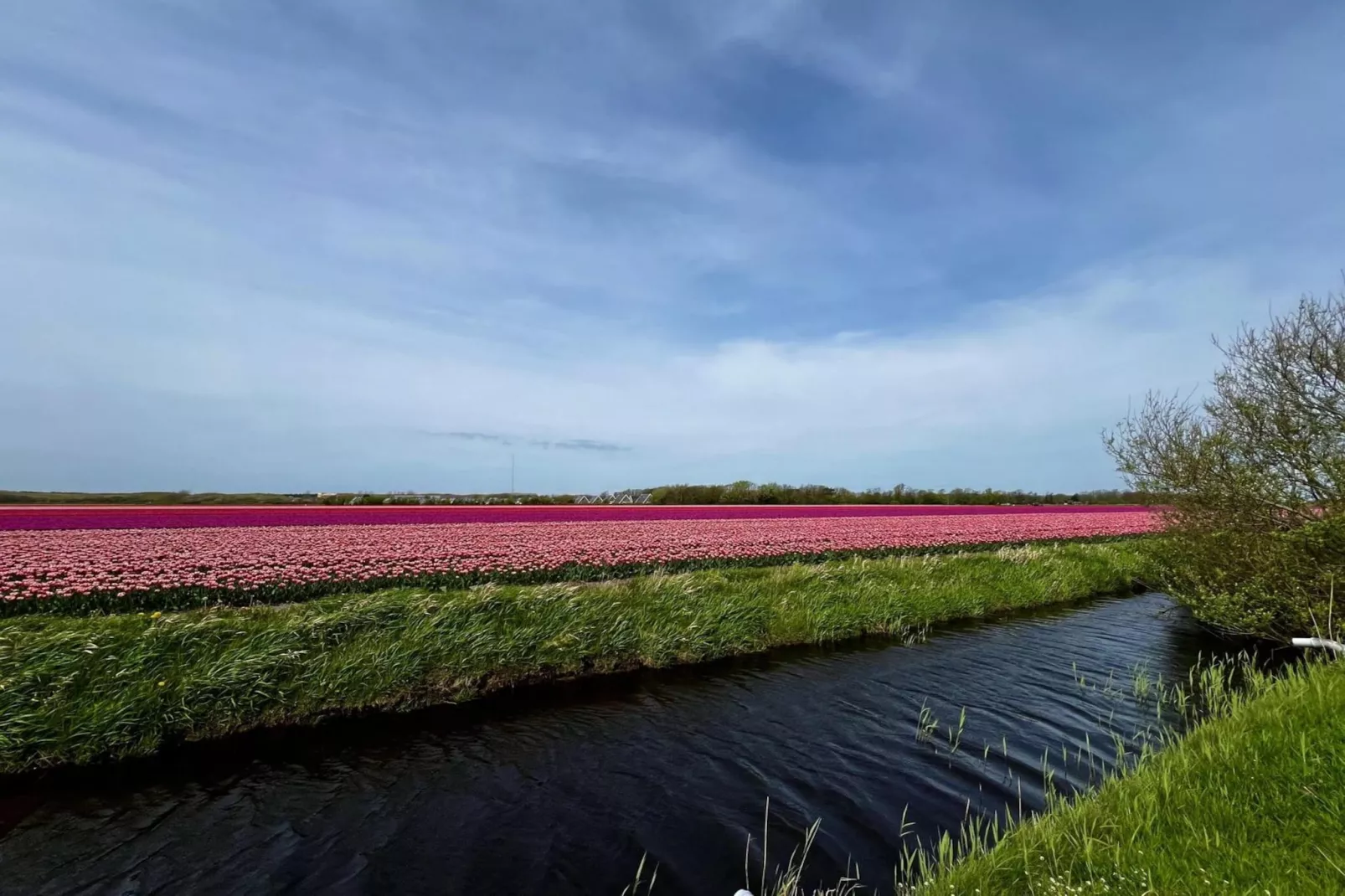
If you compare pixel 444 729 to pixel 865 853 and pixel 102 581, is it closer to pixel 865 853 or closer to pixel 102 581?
pixel 865 853

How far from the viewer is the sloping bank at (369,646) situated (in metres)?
7.50

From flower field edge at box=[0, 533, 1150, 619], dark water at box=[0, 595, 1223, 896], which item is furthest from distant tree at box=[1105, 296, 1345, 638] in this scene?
flower field edge at box=[0, 533, 1150, 619]

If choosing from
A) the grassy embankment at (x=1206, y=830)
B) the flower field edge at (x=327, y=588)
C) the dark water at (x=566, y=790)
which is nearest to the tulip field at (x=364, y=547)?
the flower field edge at (x=327, y=588)

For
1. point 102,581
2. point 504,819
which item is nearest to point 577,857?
point 504,819

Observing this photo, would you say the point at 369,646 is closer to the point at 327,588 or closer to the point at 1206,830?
the point at 327,588

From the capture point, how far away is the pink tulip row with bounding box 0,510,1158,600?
12250mm

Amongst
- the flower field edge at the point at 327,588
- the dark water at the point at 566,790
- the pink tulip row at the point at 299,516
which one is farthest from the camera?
the pink tulip row at the point at 299,516

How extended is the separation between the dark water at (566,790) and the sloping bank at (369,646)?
0.44 metres

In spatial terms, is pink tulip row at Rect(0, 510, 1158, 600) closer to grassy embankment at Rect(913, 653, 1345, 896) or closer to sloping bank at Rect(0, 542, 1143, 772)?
sloping bank at Rect(0, 542, 1143, 772)

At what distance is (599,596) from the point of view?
12.6 metres

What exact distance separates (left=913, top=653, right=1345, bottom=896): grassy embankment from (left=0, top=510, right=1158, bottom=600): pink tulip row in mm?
12424

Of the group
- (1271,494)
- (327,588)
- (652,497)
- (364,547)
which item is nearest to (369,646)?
(327,588)

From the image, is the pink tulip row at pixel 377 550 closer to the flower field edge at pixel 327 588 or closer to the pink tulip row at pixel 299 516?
the flower field edge at pixel 327 588

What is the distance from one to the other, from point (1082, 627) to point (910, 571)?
431 cm
